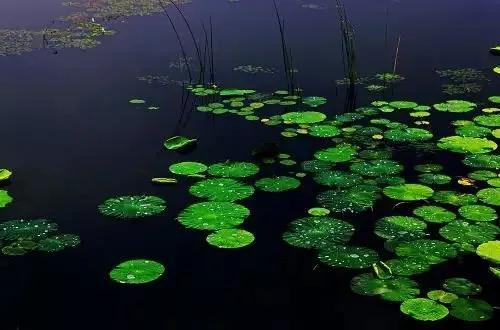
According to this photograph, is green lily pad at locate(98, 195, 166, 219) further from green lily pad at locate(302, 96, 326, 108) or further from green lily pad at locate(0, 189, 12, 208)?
green lily pad at locate(302, 96, 326, 108)

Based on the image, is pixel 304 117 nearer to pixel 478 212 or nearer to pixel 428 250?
pixel 478 212

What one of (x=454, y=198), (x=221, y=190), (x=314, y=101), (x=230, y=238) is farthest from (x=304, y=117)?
(x=230, y=238)

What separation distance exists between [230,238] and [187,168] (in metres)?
0.92

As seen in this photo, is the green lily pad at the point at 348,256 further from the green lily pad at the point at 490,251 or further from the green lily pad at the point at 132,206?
the green lily pad at the point at 132,206

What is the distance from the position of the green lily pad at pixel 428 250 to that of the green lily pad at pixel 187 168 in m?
1.39

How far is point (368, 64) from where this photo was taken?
598 cm

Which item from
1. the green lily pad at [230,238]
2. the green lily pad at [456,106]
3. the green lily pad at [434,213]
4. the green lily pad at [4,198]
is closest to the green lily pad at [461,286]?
the green lily pad at [434,213]

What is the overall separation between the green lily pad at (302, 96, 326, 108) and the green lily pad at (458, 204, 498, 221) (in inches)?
74.5

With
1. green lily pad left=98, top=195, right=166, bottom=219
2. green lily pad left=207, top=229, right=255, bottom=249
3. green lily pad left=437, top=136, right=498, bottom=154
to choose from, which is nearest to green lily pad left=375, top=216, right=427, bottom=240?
green lily pad left=207, top=229, right=255, bottom=249

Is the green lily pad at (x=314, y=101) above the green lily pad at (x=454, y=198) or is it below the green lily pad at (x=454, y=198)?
above

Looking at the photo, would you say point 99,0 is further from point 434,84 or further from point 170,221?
point 170,221

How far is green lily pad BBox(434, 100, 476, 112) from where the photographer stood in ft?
15.9

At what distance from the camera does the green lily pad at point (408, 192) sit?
138 inches

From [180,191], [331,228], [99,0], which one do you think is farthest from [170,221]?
[99,0]
